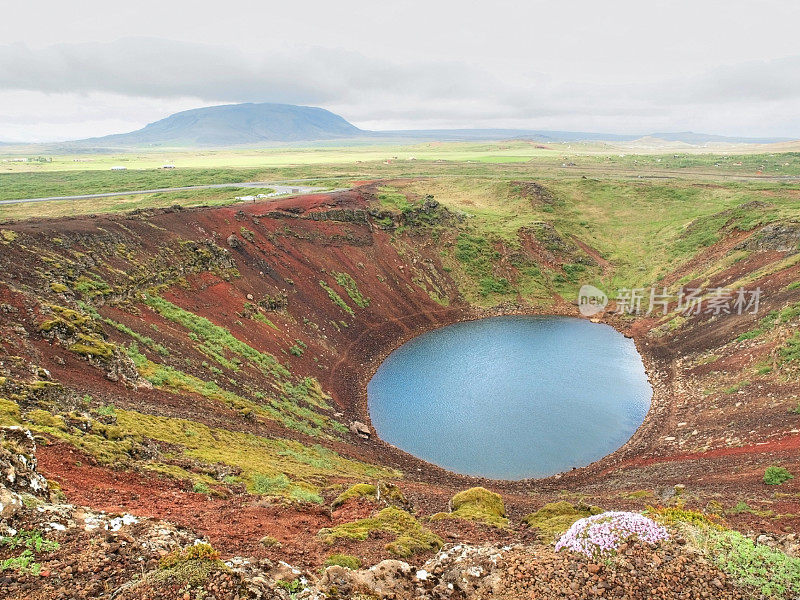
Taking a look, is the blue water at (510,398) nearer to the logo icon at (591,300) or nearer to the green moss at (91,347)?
the logo icon at (591,300)

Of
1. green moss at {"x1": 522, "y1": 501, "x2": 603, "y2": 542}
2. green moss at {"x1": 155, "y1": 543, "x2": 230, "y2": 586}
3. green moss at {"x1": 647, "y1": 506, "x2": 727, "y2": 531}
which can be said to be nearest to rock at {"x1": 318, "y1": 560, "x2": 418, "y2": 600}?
green moss at {"x1": 155, "y1": 543, "x2": 230, "y2": 586}

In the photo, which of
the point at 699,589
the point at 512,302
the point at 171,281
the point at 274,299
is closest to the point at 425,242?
the point at 512,302

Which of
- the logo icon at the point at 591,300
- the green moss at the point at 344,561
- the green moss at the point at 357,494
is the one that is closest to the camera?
the green moss at the point at 344,561

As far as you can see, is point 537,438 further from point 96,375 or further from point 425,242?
point 425,242

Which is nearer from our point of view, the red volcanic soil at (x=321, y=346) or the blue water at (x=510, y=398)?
the red volcanic soil at (x=321, y=346)

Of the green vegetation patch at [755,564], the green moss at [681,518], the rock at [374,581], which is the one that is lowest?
the rock at [374,581]

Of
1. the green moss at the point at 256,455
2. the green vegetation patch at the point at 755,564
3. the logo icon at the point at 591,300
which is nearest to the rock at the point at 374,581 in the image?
the green vegetation patch at the point at 755,564

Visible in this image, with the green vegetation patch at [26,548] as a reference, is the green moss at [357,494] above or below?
below

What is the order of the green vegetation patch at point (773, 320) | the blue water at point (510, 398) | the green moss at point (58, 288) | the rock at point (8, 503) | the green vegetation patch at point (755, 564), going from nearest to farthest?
the rock at point (8, 503) → the green vegetation patch at point (755, 564) → the green moss at point (58, 288) → the blue water at point (510, 398) → the green vegetation patch at point (773, 320)
